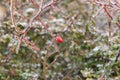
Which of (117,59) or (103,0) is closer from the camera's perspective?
(103,0)

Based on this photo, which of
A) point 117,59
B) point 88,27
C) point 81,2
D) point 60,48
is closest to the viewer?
point 117,59

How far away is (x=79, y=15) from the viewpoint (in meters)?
Result: 3.35

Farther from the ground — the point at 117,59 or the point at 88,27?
the point at 88,27

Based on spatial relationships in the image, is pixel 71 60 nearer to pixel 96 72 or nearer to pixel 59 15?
pixel 96 72

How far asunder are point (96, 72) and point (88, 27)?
433 mm

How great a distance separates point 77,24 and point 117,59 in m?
0.76

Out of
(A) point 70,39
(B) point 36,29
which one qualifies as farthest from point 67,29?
(B) point 36,29

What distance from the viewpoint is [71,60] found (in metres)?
2.62

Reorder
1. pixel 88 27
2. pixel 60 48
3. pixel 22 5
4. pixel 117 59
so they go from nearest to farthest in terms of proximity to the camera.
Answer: pixel 117 59
pixel 88 27
pixel 60 48
pixel 22 5

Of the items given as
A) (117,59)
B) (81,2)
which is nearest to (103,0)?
(117,59)

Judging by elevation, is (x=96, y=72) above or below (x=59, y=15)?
below

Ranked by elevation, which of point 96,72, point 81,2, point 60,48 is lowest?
point 96,72

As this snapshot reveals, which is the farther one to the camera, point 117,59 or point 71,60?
point 71,60

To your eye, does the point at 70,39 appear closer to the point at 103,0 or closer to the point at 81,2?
the point at 103,0
